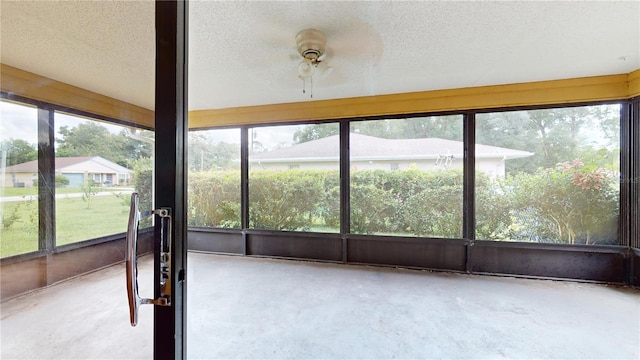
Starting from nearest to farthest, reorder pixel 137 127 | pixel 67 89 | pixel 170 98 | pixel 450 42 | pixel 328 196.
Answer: pixel 170 98, pixel 137 127, pixel 67 89, pixel 450 42, pixel 328 196

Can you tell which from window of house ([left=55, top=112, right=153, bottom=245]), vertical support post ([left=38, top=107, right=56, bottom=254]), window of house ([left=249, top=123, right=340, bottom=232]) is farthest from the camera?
window of house ([left=249, top=123, right=340, bottom=232])

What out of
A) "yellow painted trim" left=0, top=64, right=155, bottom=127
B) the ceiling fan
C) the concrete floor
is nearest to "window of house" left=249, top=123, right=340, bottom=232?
the concrete floor

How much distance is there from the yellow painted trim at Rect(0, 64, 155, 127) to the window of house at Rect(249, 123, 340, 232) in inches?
128

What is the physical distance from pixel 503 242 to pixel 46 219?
4502mm

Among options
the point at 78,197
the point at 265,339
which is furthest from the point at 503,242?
the point at 78,197

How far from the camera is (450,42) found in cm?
239

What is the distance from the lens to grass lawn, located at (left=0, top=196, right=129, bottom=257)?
961 mm

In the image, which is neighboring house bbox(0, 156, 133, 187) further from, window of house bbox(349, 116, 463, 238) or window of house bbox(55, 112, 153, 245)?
window of house bbox(349, 116, 463, 238)

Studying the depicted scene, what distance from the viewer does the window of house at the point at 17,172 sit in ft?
3.66

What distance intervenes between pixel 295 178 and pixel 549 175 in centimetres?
359

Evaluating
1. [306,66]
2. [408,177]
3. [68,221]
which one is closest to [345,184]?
[408,177]

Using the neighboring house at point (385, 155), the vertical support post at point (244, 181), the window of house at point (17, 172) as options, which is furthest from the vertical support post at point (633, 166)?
the window of house at point (17, 172)

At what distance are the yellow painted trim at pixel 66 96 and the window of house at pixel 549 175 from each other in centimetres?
395

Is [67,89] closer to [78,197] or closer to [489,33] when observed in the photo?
[78,197]
